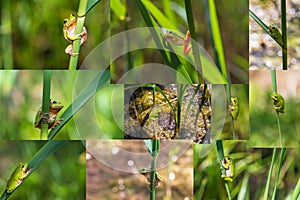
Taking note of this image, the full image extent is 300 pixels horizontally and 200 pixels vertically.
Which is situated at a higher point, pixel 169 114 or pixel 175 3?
pixel 175 3

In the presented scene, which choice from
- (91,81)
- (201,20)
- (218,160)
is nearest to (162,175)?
(218,160)

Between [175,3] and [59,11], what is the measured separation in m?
0.29

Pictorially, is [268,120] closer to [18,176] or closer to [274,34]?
[274,34]

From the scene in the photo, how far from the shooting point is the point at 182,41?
1.37 m

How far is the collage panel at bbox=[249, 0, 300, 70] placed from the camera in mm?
1391

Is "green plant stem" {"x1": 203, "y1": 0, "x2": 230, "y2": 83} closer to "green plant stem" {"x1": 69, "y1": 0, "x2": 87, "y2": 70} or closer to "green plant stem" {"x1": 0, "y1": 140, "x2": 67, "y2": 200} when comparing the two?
"green plant stem" {"x1": 69, "y1": 0, "x2": 87, "y2": 70}

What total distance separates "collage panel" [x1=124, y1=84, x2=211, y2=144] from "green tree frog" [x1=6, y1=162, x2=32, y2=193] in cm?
27

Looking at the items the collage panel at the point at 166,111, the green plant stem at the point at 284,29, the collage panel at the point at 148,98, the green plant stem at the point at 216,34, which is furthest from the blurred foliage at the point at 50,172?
the green plant stem at the point at 284,29

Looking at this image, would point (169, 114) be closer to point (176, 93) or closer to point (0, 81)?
point (176, 93)

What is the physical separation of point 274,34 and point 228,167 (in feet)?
1.16

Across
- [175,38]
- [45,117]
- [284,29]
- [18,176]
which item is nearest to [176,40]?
[175,38]

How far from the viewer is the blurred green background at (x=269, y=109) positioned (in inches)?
55.1

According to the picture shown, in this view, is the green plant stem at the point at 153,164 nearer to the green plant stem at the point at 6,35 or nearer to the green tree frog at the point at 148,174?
the green tree frog at the point at 148,174

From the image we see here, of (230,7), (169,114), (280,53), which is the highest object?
(230,7)
